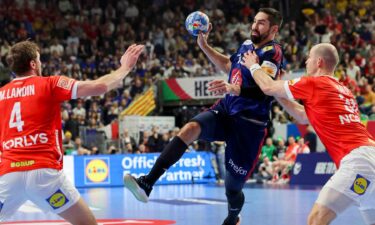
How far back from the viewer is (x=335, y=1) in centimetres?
2766

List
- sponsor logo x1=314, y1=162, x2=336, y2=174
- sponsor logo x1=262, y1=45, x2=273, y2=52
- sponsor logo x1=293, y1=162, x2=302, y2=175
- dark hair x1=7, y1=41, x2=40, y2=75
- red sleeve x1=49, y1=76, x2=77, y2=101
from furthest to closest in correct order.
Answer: sponsor logo x1=293, y1=162, x2=302, y2=175
sponsor logo x1=314, y1=162, x2=336, y2=174
sponsor logo x1=262, y1=45, x2=273, y2=52
dark hair x1=7, y1=41, x2=40, y2=75
red sleeve x1=49, y1=76, x2=77, y2=101

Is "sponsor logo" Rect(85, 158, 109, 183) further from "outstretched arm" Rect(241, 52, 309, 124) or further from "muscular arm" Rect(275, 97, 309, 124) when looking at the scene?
"muscular arm" Rect(275, 97, 309, 124)

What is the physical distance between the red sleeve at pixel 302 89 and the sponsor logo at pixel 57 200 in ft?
7.22

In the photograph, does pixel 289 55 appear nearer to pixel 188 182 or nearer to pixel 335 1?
pixel 335 1

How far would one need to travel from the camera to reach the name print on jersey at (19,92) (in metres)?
5.78

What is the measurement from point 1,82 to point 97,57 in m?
4.33

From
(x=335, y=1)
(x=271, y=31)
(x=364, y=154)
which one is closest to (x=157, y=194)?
(x=271, y=31)

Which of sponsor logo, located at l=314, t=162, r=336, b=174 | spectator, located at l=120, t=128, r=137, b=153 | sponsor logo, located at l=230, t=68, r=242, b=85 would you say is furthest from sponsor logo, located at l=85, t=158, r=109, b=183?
sponsor logo, located at l=230, t=68, r=242, b=85

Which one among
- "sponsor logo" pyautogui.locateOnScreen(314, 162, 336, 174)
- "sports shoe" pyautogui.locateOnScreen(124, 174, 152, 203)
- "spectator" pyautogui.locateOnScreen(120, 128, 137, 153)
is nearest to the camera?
"sports shoe" pyautogui.locateOnScreen(124, 174, 152, 203)

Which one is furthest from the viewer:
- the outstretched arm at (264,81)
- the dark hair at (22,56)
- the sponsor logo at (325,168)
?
the sponsor logo at (325,168)

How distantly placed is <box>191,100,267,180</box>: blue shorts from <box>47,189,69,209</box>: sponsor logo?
2109 mm

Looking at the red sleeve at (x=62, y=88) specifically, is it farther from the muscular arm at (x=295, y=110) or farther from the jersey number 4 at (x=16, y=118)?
the muscular arm at (x=295, y=110)

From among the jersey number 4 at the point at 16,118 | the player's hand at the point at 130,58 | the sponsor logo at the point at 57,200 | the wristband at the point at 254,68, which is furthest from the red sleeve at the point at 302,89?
the jersey number 4 at the point at 16,118

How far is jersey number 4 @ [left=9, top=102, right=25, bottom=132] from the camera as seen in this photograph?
5.73 metres
